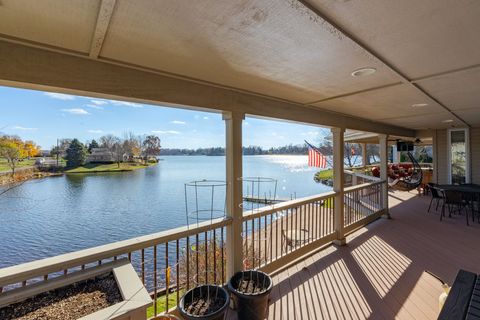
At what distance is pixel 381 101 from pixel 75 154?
16.8ft

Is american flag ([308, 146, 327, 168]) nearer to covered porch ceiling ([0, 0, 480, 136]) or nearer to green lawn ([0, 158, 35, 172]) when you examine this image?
covered porch ceiling ([0, 0, 480, 136])

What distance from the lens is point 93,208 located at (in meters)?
7.16

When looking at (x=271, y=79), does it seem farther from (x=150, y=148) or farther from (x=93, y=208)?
(x=93, y=208)

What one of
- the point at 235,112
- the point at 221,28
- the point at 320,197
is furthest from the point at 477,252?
the point at 221,28

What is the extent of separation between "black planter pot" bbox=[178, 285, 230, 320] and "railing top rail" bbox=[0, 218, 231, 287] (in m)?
0.51

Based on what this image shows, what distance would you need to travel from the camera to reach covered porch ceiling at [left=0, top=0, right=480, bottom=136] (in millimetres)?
1136

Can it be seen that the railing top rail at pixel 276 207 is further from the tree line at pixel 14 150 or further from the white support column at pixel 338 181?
the tree line at pixel 14 150

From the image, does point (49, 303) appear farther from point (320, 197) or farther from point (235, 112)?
point (320, 197)

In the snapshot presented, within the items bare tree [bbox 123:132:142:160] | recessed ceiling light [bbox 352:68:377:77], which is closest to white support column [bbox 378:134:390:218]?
recessed ceiling light [bbox 352:68:377:77]

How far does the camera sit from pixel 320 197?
3971mm

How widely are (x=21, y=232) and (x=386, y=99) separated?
766 centimetres

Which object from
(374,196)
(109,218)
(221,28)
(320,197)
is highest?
(221,28)

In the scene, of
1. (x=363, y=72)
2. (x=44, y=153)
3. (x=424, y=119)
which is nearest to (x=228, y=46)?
(x=363, y=72)

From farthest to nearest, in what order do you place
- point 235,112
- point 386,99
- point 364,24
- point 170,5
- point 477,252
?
point 477,252 → point 386,99 → point 235,112 → point 364,24 → point 170,5
